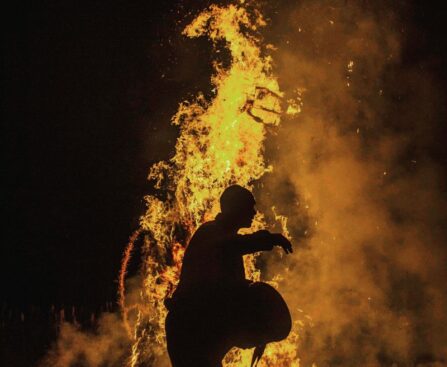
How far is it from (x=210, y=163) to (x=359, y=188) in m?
2.49

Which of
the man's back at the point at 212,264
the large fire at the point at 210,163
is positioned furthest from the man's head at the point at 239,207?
the large fire at the point at 210,163

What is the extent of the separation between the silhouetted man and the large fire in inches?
152

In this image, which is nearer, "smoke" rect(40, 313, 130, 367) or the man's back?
the man's back

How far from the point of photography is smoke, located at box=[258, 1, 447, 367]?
24.5 feet

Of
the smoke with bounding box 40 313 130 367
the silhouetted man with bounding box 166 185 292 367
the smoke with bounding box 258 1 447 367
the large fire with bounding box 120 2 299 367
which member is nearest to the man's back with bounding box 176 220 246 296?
the silhouetted man with bounding box 166 185 292 367


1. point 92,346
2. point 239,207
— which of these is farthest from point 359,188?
point 239,207

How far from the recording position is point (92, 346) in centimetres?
801

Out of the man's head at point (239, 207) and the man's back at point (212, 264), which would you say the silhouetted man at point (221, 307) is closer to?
the man's back at point (212, 264)

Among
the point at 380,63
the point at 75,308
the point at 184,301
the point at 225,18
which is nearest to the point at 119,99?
the point at 225,18

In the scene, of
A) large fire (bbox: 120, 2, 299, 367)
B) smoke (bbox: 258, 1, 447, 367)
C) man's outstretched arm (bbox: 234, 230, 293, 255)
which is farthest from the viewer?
smoke (bbox: 258, 1, 447, 367)

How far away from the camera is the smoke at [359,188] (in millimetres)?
7480

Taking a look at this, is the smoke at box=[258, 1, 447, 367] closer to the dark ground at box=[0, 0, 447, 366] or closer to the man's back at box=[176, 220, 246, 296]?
the dark ground at box=[0, 0, 447, 366]

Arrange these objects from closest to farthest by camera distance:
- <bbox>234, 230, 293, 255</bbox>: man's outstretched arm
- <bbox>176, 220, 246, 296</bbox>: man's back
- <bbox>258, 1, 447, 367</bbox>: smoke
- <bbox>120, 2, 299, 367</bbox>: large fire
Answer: <bbox>234, 230, 293, 255</bbox>: man's outstretched arm, <bbox>176, 220, 246, 296</bbox>: man's back, <bbox>120, 2, 299, 367</bbox>: large fire, <bbox>258, 1, 447, 367</bbox>: smoke

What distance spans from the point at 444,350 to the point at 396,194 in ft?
7.87
